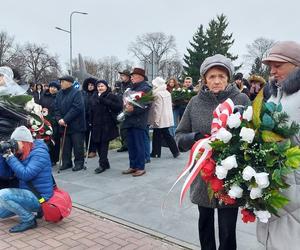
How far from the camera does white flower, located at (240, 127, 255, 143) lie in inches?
78.6

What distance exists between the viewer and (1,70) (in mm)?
5414

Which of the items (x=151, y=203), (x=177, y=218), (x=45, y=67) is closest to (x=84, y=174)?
(x=151, y=203)

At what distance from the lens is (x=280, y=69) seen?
2338 millimetres

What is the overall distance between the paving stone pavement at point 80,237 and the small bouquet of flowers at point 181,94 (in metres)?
6.20

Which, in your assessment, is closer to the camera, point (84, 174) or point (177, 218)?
point (177, 218)

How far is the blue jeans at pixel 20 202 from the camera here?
4.13 metres

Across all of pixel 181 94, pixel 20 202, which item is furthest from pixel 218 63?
pixel 181 94

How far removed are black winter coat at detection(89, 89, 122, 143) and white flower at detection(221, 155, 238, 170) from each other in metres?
4.85

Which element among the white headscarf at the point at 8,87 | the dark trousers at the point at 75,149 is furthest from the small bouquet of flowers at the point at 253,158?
the dark trousers at the point at 75,149

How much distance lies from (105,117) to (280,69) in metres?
4.86

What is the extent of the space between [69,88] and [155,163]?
221cm

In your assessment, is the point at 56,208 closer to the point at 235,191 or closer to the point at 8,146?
the point at 8,146

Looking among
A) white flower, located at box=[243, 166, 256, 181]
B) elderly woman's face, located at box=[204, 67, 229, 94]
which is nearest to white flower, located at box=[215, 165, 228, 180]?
white flower, located at box=[243, 166, 256, 181]

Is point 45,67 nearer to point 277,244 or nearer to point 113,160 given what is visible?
point 113,160
